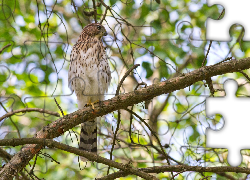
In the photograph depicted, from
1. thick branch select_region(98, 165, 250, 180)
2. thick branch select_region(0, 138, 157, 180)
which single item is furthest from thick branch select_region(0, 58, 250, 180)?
thick branch select_region(98, 165, 250, 180)

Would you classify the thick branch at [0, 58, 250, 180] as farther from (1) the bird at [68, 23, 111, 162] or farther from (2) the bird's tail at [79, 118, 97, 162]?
(2) the bird's tail at [79, 118, 97, 162]

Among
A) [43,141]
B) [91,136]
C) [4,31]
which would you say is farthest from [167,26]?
[43,141]

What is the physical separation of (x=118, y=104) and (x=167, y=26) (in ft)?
9.31

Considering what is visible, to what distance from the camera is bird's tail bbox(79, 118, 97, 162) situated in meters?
4.20

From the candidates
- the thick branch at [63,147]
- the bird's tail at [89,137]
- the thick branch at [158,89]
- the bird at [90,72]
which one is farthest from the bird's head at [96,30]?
the thick branch at [63,147]

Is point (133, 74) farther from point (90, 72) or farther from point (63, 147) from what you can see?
point (63, 147)

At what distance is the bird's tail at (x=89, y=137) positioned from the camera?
420 centimetres

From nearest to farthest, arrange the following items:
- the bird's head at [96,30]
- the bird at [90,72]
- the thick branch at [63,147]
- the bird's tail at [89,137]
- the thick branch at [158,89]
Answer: the thick branch at [63,147]
the thick branch at [158,89]
the bird at [90,72]
the bird's head at [96,30]
the bird's tail at [89,137]

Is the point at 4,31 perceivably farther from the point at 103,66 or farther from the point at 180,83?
the point at 180,83

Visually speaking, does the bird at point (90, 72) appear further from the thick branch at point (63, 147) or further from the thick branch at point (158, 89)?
the thick branch at point (63, 147)

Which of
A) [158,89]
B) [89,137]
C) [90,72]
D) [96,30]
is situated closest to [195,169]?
[158,89]

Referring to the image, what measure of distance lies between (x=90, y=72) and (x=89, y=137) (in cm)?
101

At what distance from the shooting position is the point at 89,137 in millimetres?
4242

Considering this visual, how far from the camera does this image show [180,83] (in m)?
2.76
